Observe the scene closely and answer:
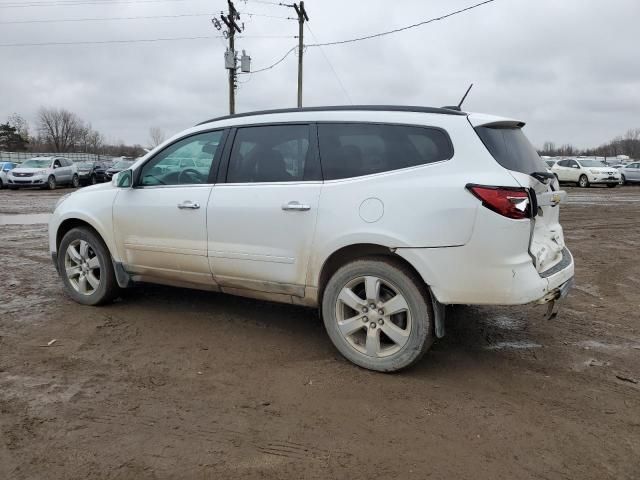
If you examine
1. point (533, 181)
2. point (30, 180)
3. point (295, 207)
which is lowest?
point (30, 180)

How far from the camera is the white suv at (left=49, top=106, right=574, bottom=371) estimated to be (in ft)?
10.5

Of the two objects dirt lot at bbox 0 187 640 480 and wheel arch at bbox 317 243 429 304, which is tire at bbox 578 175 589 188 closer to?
dirt lot at bbox 0 187 640 480

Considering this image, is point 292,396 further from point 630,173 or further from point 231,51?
point 630,173

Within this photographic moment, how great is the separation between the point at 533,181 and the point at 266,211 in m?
1.85

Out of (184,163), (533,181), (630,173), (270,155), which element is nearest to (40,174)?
(184,163)

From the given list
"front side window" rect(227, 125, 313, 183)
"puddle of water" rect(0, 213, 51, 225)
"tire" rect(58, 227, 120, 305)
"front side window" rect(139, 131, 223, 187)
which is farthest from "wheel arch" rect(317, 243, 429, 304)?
"puddle of water" rect(0, 213, 51, 225)

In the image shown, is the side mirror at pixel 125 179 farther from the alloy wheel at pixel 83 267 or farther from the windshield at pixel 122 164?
the windshield at pixel 122 164

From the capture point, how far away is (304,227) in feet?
12.1

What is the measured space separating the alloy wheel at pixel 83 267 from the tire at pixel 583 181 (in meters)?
29.4

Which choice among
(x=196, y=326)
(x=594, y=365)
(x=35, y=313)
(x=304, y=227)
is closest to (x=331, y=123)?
(x=304, y=227)

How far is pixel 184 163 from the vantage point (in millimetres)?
4477

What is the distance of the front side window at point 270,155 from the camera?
388 cm

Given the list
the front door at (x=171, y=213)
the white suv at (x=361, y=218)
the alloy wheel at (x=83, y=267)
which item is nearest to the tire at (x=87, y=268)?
the alloy wheel at (x=83, y=267)

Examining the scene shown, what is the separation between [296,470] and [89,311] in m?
3.14
